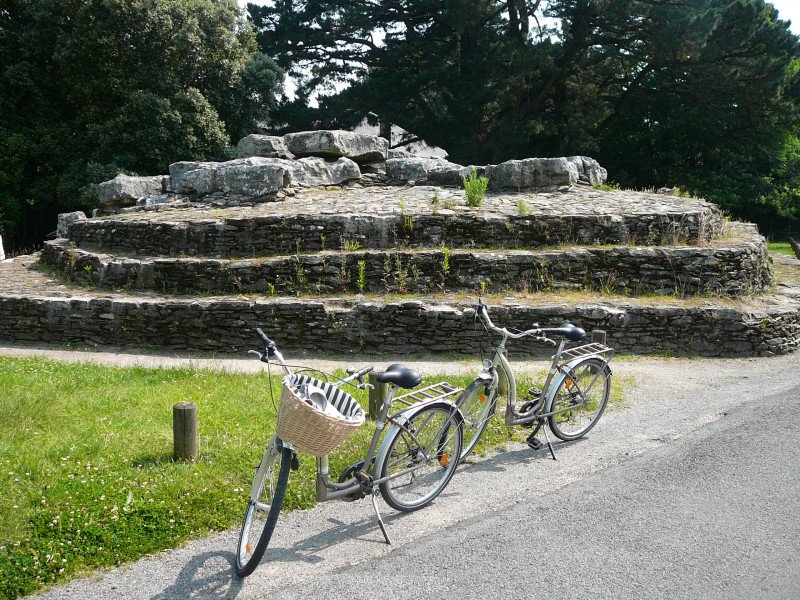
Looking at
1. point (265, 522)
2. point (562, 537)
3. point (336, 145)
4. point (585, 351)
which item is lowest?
point (562, 537)

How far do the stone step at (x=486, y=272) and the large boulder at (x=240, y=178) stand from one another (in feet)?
11.3

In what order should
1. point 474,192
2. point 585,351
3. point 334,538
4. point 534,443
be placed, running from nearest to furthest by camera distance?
Result: point 334,538
point 534,443
point 585,351
point 474,192

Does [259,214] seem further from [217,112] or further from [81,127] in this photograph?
[81,127]

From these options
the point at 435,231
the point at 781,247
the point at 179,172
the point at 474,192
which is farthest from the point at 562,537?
the point at 781,247

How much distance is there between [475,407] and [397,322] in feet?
15.1

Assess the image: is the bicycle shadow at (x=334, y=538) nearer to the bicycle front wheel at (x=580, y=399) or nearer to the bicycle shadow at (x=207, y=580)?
the bicycle shadow at (x=207, y=580)

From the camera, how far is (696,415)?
649cm

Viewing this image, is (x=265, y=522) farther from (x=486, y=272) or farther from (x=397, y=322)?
(x=486, y=272)

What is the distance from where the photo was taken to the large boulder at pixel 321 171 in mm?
14844

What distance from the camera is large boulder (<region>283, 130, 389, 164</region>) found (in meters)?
15.7

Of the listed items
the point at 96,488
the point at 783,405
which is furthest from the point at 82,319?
the point at 783,405

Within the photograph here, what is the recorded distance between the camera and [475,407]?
496 centimetres

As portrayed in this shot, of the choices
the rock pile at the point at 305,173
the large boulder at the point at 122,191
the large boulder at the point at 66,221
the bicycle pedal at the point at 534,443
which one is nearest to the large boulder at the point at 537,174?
the rock pile at the point at 305,173

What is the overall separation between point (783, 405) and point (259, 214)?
968cm
